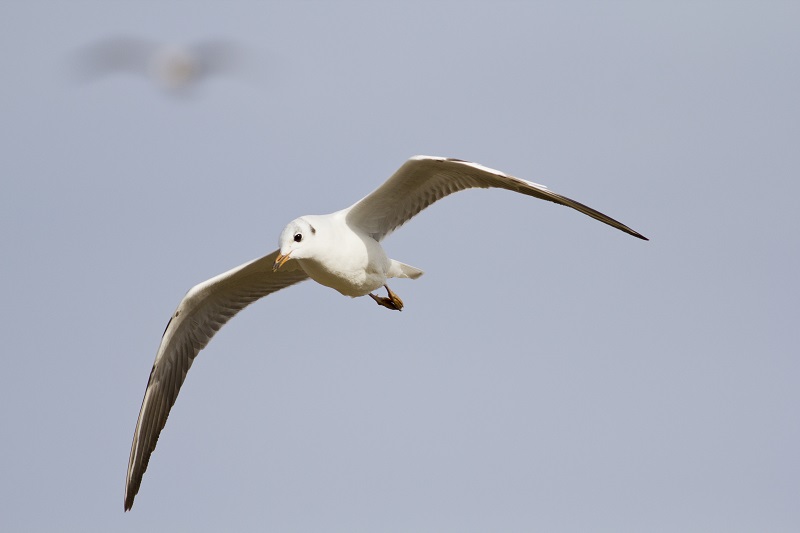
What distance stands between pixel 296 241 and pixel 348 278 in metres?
0.94

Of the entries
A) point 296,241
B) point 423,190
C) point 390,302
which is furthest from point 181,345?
point 423,190

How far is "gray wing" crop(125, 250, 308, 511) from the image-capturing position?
47.6ft

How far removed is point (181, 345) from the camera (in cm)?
1474

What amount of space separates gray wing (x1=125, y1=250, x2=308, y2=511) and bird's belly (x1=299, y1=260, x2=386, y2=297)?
159 cm

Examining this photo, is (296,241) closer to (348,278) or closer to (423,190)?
(348,278)

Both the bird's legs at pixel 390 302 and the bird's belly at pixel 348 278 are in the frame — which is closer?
the bird's belly at pixel 348 278

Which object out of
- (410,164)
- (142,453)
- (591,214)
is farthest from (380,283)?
(142,453)

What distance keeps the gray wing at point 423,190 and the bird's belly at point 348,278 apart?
0.56 meters

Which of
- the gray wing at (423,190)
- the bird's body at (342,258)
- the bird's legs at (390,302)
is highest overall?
the gray wing at (423,190)

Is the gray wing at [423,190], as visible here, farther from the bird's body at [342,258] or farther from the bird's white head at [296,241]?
the bird's white head at [296,241]

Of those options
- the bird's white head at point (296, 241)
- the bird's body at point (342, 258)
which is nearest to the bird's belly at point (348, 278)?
the bird's body at point (342, 258)

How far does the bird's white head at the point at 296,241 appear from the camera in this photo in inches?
471

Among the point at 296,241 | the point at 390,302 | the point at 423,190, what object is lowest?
the point at 390,302

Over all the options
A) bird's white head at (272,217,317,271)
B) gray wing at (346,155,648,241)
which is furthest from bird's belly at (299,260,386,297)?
gray wing at (346,155,648,241)
